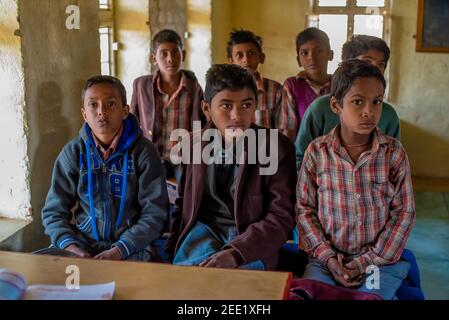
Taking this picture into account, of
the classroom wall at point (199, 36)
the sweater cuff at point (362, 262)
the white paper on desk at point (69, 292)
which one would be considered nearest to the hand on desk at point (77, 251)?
the white paper on desk at point (69, 292)

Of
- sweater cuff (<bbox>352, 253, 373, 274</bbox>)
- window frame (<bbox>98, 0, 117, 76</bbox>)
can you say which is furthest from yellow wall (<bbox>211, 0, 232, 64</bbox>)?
sweater cuff (<bbox>352, 253, 373, 274</bbox>)

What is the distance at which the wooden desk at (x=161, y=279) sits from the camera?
1572 mm

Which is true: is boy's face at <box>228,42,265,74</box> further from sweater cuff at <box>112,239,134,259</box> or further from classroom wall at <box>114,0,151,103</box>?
sweater cuff at <box>112,239,134,259</box>

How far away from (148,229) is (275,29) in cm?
398

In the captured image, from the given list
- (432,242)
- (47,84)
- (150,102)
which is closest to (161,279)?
(47,84)

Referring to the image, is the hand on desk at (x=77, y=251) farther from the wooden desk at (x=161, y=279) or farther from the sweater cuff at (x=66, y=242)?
the wooden desk at (x=161, y=279)

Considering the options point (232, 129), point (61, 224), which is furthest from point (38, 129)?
point (232, 129)

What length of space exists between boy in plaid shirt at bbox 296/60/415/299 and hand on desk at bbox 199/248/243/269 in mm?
254

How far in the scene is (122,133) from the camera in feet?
7.89

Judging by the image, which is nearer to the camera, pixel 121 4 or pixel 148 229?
pixel 148 229

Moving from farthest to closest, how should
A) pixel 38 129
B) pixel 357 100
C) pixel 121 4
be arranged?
1. pixel 121 4
2. pixel 38 129
3. pixel 357 100

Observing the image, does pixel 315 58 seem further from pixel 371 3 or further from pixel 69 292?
pixel 371 3

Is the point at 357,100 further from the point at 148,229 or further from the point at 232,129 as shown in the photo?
the point at 148,229

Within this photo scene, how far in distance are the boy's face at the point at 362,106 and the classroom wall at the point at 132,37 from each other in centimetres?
Result: 243
